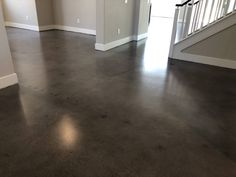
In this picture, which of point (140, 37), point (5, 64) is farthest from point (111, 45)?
point (5, 64)

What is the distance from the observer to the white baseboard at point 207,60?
3.93 meters

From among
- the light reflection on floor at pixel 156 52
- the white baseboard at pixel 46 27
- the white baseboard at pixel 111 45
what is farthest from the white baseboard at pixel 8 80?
the white baseboard at pixel 46 27

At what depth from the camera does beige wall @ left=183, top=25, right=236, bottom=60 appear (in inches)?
148

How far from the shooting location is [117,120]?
2.28m

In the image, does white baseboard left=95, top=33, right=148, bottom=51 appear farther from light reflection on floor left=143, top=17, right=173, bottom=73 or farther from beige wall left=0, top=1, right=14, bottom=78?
beige wall left=0, top=1, right=14, bottom=78

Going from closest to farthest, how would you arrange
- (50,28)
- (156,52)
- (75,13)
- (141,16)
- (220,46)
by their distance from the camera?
(220,46)
(156,52)
(141,16)
(75,13)
(50,28)

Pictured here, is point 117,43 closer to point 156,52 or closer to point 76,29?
point 156,52

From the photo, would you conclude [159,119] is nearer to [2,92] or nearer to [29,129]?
[29,129]

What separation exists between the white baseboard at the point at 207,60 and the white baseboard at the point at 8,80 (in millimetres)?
3128

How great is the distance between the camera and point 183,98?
282 centimetres

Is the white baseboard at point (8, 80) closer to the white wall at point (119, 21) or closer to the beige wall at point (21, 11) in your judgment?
the white wall at point (119, 21)

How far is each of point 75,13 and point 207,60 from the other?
441cm

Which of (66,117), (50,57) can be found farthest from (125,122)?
(50,57)

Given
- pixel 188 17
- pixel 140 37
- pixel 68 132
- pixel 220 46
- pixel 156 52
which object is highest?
pixel 188 17
